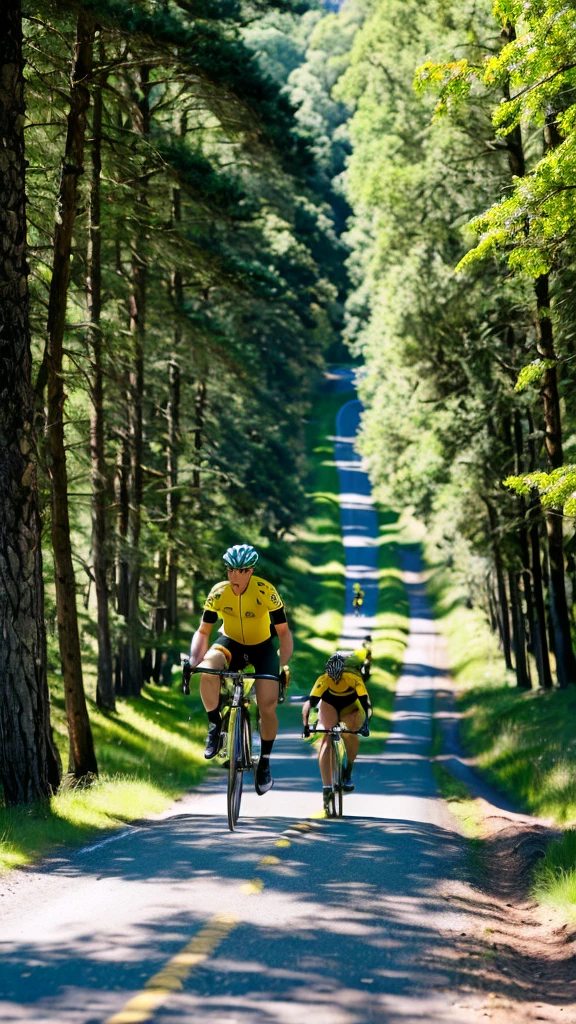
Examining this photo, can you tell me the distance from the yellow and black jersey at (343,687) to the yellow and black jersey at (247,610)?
11.6ft

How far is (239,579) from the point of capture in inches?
402

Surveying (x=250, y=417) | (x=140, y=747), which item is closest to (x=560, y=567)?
(x=140, y=747)

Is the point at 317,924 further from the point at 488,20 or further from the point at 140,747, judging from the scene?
the point at 488,20

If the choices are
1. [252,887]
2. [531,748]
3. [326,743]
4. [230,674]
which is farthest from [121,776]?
[252,887]

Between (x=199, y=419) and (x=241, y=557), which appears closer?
(x=241, y=557)

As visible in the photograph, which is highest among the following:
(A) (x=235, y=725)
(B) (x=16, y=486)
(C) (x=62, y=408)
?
(C) (x=62, y=408)

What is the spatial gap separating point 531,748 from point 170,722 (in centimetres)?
956

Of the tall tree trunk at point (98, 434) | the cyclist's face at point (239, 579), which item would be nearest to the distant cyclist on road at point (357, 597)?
the tall tree trunk at point (98, 434)

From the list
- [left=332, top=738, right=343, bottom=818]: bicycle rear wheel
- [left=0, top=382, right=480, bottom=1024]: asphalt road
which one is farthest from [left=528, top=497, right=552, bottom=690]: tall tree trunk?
[left=0, top=382, right=480, bottom=1024]: asphalt road

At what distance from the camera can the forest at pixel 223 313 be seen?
12.5m

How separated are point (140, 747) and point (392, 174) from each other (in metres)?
23.5

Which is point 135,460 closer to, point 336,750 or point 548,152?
point 336,750

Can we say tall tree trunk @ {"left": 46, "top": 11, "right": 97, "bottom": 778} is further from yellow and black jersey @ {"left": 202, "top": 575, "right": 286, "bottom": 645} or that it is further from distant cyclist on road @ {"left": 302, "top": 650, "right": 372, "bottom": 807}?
yellow and black jersey @ {"left": 202, "top": 575, "right": 286, "bottom": 645}

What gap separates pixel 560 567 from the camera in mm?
22719
